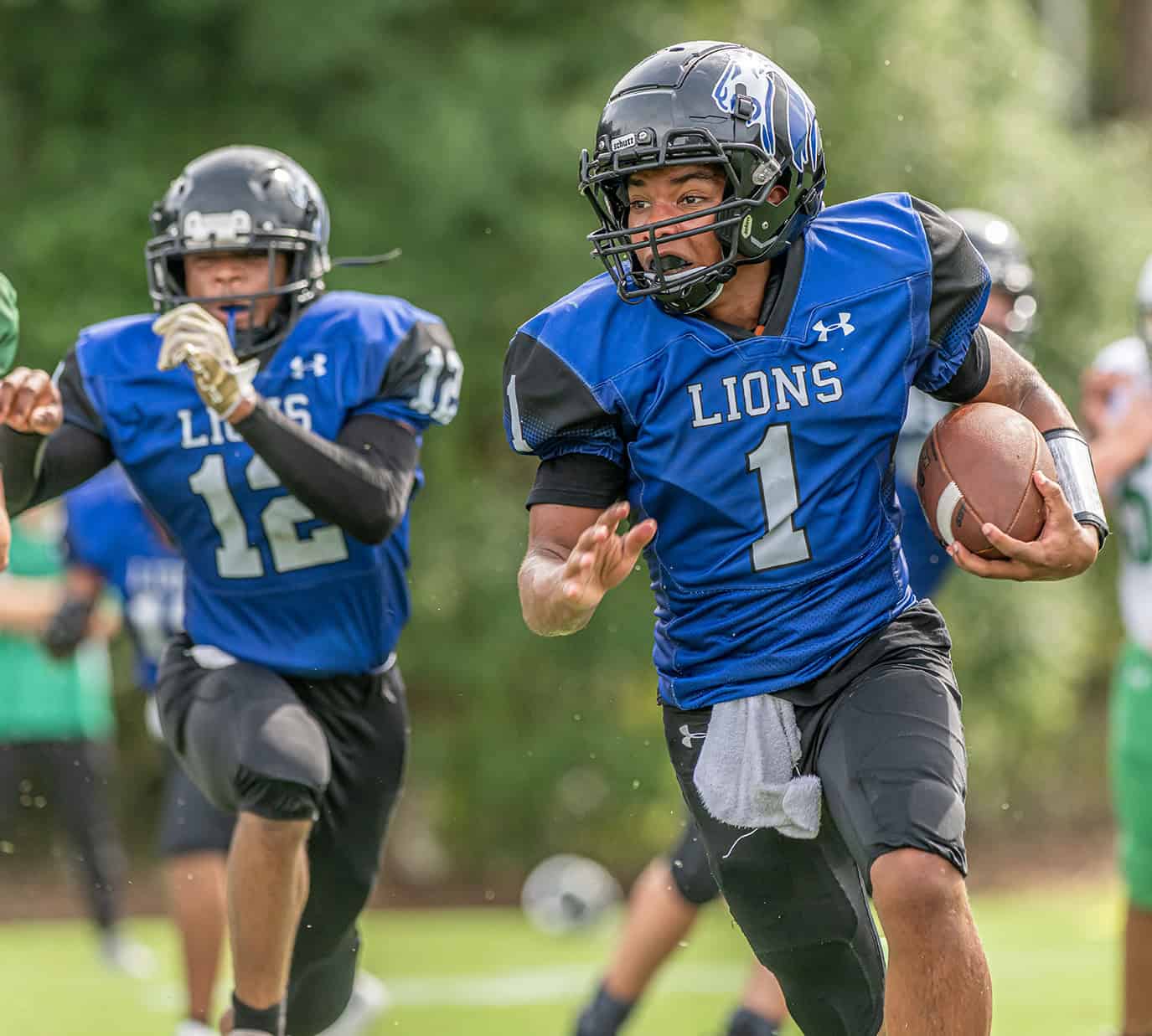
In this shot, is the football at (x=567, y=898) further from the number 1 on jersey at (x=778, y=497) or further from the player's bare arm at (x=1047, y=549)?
the player's bare arm at (x=1047, y=549)

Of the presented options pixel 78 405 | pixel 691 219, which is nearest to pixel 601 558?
pixel 691 219

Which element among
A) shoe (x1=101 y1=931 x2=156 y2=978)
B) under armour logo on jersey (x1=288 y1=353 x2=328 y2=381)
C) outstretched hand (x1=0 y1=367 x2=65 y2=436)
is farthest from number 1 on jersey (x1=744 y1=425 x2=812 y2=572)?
shoe (x1=101 y1=931 x2=156 y2=978)

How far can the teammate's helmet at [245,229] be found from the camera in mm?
4395

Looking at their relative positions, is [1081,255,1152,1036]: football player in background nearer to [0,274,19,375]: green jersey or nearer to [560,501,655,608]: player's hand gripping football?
[560,501,655,608]: player's hand gripping football

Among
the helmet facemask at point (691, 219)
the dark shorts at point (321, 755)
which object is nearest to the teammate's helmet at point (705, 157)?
the helmet facemask at point (691, 219)

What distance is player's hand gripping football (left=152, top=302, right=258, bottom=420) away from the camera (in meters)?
3.89

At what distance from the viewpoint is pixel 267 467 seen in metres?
4.30

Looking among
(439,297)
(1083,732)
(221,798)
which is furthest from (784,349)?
(1083,732)

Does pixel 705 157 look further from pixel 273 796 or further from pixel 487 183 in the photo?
pixel 487 183

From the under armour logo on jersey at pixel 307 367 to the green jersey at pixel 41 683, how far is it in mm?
3984

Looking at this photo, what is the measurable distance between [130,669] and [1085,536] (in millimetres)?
7687

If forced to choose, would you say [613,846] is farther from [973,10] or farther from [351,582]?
[351,582]

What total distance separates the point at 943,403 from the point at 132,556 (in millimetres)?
3080

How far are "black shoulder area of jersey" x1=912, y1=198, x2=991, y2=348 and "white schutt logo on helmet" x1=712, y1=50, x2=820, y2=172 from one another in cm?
26
